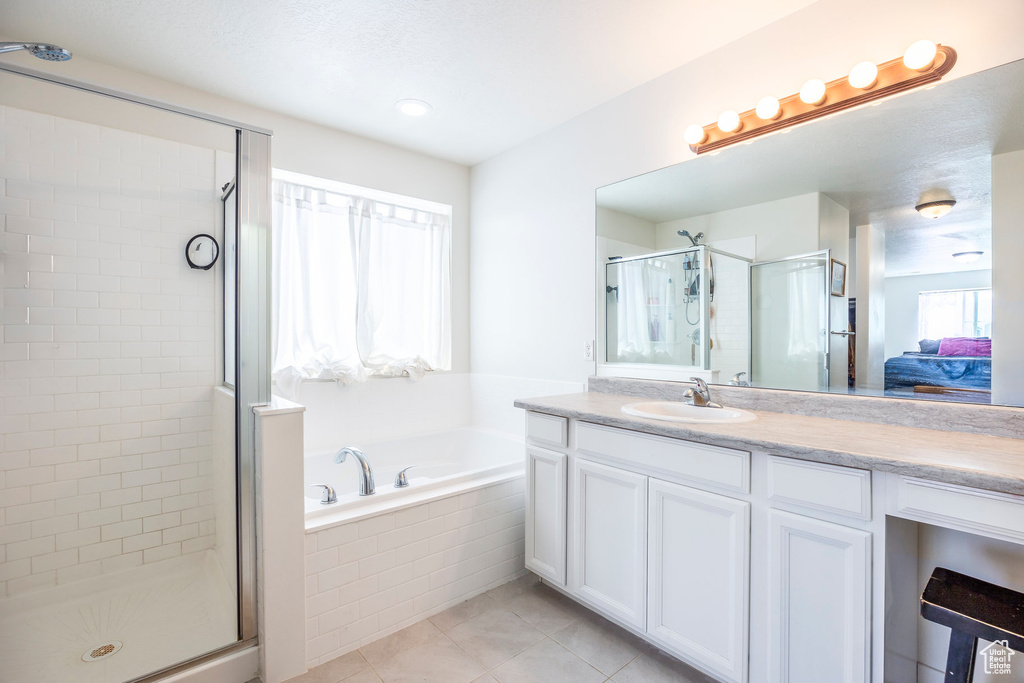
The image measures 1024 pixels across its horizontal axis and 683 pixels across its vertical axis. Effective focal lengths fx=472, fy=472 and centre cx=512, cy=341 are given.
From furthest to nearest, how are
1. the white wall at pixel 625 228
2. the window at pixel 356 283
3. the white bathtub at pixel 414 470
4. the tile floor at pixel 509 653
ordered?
the window at pixel 356 283 < the white wall at pixel 625 228 < the white bathtub at pixel 414 470 < the tile floor at pixel 509 653

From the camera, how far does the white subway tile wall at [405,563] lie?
179cm

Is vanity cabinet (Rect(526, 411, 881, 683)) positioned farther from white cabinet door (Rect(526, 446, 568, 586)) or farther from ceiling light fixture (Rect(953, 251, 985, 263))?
ceiling light fixture (Rect(953, 251, 985, 263))

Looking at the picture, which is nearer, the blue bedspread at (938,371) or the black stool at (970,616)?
the black stool at (970,616)

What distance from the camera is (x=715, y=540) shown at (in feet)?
4.96

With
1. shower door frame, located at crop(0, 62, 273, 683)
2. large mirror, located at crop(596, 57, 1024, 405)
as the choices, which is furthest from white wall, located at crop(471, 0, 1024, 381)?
shower door frame, located at crop(0, 62, 273, 683)

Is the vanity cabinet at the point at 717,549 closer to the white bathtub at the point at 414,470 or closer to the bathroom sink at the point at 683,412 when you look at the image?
the bathroom sink at the point at 683,412

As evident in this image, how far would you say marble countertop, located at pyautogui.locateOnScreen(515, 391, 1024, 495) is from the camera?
1067mm

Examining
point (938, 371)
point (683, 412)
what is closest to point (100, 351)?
point (683, 412)

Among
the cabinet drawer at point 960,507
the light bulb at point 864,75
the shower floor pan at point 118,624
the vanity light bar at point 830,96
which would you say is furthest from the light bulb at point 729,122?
the shower floor pan at point 118,624

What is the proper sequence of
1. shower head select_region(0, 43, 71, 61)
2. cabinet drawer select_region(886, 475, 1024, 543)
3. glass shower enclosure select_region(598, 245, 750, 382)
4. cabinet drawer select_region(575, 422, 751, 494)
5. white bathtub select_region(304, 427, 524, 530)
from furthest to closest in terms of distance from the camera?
glass shower enclosure select_region(598, 245, 750, 382) → white bathtub select_region(304, 427, 524, 530) → cabinet drawer select_region(575, 422, 751, 494) → shower head select_region(0, 43, 71, 61) → cabinet drawer select_region(886, 475, 1024, 543)

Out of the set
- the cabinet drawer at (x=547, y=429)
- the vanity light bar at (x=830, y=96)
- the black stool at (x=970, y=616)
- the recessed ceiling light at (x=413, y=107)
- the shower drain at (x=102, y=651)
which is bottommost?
the shower drain at (x=102, y=651)

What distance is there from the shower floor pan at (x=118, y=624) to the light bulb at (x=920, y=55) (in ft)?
10.0

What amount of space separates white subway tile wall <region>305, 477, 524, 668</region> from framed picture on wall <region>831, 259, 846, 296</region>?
5.28 ft

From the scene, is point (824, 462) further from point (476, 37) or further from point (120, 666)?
point (120, 666)
